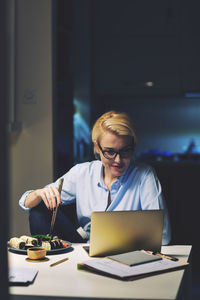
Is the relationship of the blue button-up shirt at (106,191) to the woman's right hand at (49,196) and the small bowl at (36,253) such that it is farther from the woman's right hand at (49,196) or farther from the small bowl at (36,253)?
the small bowl at (36,253)

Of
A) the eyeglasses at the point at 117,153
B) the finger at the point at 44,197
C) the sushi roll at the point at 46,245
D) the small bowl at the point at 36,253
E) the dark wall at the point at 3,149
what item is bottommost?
the sushi roll at the point at 46,245

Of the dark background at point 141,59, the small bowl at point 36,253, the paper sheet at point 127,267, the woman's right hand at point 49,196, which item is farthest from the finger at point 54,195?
the dark background at point 141,59

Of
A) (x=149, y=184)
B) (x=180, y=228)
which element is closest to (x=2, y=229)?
(x=149, y=184)

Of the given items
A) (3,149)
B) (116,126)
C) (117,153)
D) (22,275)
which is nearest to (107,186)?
(117,153)

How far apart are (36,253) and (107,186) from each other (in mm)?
708

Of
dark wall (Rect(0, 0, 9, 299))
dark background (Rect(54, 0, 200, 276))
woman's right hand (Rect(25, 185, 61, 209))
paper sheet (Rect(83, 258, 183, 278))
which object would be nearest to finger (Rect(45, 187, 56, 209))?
woman's right hand (Rect(25, 185, 61, 209))

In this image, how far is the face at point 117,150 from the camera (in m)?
1.86

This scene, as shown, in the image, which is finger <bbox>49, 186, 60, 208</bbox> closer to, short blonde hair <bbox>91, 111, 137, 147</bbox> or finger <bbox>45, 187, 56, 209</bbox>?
finger <bbox>45, 187, 56, 209</bbox>

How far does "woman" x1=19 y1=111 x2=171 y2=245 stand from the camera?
1781mm

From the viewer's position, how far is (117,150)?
1.86 m

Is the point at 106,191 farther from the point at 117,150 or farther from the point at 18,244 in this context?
the point at 18,244

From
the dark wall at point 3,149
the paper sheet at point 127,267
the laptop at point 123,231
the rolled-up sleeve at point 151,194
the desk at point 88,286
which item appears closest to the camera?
the dark wall at point 3,149

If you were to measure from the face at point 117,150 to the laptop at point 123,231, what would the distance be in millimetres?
555

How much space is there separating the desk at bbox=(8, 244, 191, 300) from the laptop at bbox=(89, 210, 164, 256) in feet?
0.38
